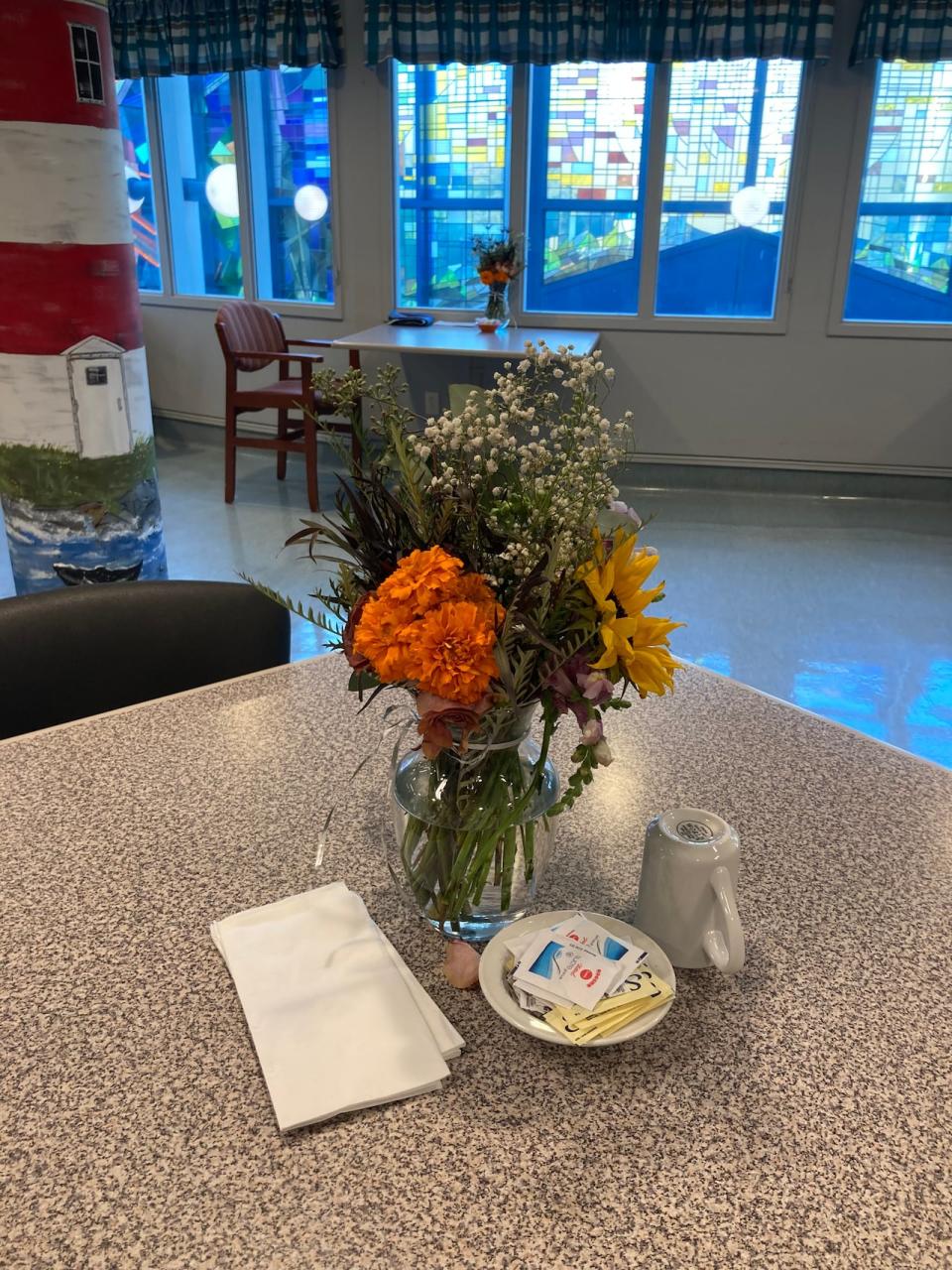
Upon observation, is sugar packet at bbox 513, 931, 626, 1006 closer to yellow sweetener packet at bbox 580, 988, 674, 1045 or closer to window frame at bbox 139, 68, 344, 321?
yellow sweetener packet at bbox 580, 988, 674, 1045

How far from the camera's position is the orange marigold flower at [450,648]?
2.42 feet

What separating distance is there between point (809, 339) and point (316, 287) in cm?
277

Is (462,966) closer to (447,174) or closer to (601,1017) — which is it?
(601,1017)

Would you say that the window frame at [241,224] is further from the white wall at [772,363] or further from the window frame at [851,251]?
the window frame at [851,251]

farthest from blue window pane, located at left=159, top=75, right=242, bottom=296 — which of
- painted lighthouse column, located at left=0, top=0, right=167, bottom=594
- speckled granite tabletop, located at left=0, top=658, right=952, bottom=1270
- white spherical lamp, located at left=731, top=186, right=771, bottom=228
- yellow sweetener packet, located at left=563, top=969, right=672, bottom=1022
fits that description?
yellow sweetener packet, located at left=563, top=969, right=672, bottom=1022

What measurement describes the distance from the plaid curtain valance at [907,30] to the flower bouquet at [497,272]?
178 centimetres

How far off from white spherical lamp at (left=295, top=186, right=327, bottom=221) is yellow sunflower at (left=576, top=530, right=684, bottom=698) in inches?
216

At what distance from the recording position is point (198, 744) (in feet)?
4.25

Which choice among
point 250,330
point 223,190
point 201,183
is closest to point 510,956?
point 250,330

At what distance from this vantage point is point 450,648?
0.74 m

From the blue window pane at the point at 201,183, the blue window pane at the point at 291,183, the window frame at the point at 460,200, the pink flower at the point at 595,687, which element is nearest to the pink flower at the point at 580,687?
the pink flower at the point at 595,687

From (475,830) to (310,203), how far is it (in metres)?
5.57

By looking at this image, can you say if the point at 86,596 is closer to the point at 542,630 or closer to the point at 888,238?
the point at 542,630

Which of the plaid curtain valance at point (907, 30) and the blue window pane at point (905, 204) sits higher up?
the plaid curtain valance at point (907, 30)
